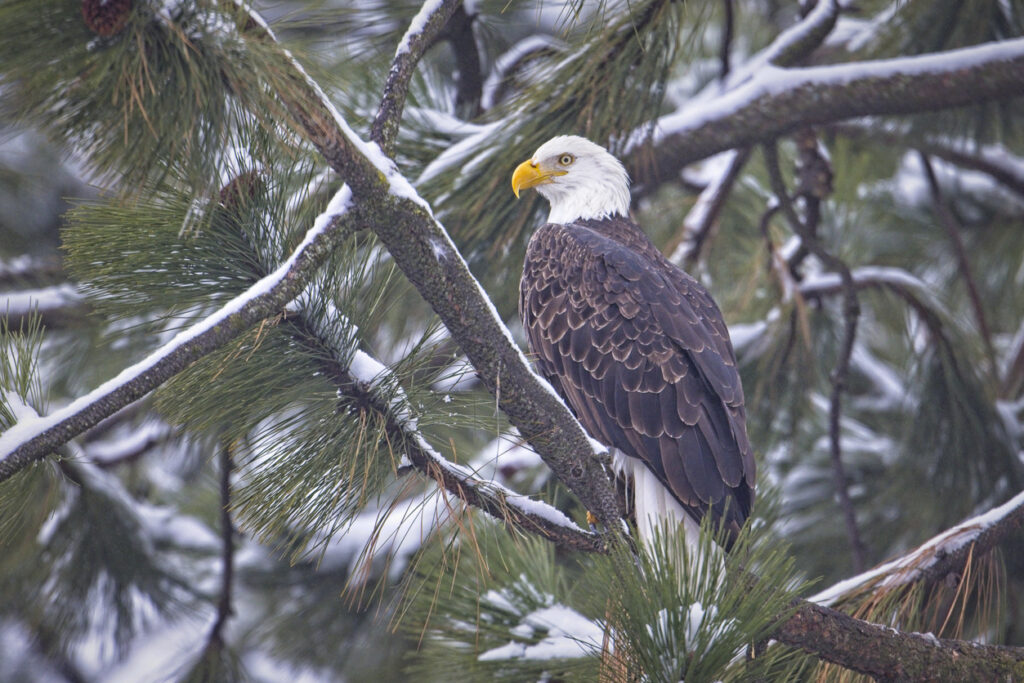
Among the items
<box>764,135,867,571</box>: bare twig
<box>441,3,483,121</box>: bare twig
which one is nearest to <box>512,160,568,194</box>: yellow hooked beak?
<box>441,3,483,121</box>: bare twig

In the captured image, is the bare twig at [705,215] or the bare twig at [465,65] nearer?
the bare twig at [465,65]

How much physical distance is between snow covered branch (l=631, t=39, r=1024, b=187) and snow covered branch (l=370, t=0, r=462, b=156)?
4.66 ft

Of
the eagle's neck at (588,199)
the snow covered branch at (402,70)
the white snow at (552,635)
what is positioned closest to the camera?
the snow covered branch at (402,70)

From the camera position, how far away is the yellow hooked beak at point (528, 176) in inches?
116

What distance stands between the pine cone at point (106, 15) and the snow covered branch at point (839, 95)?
1937 millimetres

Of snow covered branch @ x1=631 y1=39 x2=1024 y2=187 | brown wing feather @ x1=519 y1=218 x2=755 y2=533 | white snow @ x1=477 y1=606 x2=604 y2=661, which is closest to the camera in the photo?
white snow @ x1=477 y1=606 x2=604 y2=661

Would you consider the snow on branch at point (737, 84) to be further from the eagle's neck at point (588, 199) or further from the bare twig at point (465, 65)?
the bare twig at point (465, 65)

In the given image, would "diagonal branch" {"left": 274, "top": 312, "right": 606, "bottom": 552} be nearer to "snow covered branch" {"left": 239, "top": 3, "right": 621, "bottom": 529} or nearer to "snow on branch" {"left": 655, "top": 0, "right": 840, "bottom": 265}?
"snow covered branch" {"left": 239, "top": 3, "right": 621, "bottom": 529}

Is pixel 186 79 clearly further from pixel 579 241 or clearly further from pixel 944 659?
pixel 944 659

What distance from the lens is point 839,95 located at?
3.27 meters

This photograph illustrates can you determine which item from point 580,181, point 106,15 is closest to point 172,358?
point 106,15

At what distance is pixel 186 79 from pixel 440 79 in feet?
7.31

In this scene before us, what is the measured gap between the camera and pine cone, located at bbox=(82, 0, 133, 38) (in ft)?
5.23

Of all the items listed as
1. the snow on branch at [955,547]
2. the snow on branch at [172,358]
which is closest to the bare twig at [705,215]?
the snow on branch at [955,547]
